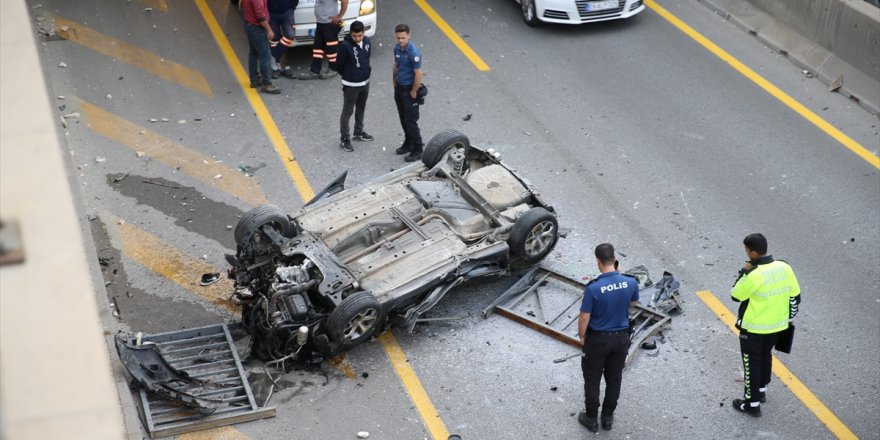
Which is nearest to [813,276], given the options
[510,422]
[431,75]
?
[510,422]

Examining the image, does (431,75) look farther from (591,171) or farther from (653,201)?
(653,201)

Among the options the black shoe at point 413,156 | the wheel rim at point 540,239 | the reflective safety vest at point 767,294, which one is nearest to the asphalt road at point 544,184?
the black shoe at point 413,156

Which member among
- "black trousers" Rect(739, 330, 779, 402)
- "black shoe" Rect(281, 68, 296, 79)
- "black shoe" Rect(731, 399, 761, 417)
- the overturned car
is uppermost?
"black trousers" Rect(739, 330, 779, 402)

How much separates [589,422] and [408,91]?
17.0 ft

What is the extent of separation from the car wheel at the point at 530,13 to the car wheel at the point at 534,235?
632 centimetres

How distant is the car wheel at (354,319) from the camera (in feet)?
31.7

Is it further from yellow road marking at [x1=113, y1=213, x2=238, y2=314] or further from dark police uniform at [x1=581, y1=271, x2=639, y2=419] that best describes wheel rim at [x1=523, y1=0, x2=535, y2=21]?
dark police uniform at [x1=581, y1=271, x2=639, y2=419]

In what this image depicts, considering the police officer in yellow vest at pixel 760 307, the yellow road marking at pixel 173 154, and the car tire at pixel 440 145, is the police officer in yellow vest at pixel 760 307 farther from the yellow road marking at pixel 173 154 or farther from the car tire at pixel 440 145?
the yellow road marking at pixel 173 154

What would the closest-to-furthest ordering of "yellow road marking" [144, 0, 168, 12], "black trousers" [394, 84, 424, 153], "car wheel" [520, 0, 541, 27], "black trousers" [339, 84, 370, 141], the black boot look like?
the black boot < "black trousers" [394, 84, 424, 153] < "black trousers" [339, 84, 370, 141] < "car wheel" [520, 0, 541, 27] < "yellow road marking" [144, 0, 168, 12]

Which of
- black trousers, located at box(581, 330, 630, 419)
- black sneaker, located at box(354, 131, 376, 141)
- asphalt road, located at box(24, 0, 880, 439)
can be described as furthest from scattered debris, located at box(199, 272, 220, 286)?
black trousers, located at box(581, 330, 630, 419)

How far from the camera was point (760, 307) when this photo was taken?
30.2 feet

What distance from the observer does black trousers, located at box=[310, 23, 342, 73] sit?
14.8m

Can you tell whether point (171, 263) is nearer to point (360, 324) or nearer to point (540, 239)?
point (360, 324)

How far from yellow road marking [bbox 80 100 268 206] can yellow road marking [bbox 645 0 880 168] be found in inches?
283
